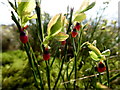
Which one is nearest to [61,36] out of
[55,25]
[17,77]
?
[55,25]

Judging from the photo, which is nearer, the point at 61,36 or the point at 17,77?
the point at 61,36

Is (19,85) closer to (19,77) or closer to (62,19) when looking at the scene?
(19,77)

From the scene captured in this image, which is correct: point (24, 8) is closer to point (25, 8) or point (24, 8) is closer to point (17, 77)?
point (25, 8)

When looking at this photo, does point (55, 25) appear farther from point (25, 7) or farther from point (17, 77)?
point (17, 77)

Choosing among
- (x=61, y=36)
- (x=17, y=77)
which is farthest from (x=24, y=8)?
(x=17, y=77)

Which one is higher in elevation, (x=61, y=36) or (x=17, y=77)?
(x=61, y=36)

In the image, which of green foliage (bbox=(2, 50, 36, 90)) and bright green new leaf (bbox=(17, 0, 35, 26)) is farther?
green foliage (bbox=(2, 50, 36, 90))

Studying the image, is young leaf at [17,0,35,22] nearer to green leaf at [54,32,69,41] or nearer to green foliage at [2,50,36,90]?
green leaf at [54,32,69,41]

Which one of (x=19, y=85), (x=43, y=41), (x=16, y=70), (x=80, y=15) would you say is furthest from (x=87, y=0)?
(x=16, y=70)

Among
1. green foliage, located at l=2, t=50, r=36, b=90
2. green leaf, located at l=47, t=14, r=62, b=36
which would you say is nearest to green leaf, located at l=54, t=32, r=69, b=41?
green leaf, located at l=47, t=14, r=62, b=36
